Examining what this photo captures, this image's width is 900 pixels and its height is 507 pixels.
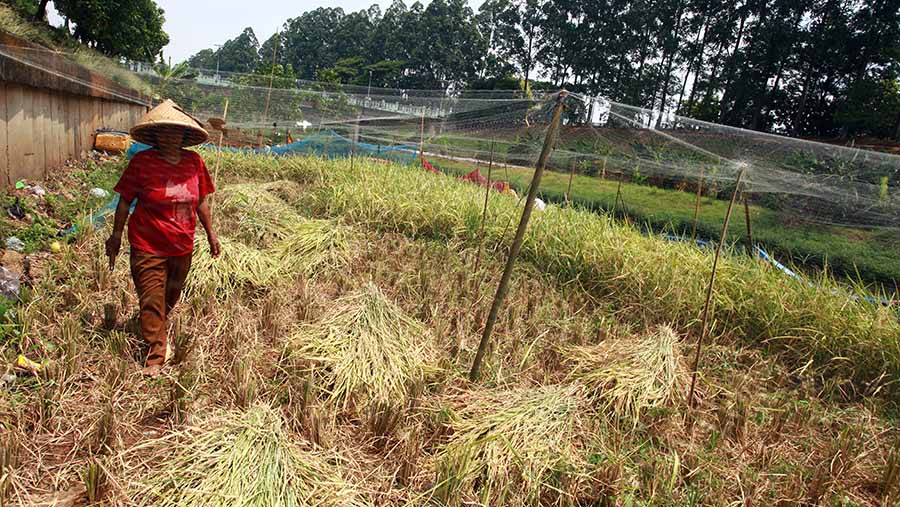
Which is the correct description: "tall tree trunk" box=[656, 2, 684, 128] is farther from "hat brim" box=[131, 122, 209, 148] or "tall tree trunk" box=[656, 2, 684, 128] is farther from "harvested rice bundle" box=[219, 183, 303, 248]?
"hat brim" box=[131, 122, 209, 148]

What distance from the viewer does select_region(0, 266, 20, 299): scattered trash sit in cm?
267

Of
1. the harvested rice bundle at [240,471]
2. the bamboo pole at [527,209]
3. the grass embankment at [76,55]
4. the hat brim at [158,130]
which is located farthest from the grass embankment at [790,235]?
the grass embankment at [76,55]

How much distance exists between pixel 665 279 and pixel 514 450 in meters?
2.59

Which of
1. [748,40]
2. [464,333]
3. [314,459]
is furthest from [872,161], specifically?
[748,40]

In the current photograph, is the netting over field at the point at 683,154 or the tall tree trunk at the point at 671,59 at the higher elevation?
the tall tree trunk at the point at 671,59

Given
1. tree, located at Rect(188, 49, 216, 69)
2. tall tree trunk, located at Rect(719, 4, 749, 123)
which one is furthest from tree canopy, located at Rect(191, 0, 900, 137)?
tree, located at Rect(188, 49, 216, 69)

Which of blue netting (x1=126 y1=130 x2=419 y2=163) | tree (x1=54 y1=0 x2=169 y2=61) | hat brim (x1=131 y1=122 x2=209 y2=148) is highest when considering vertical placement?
tree (x1=54 y1=0 x2=169 y2=61)

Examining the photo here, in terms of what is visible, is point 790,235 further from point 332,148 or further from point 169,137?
point 332,148

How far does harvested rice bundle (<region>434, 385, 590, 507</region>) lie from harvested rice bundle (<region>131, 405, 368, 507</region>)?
406mm

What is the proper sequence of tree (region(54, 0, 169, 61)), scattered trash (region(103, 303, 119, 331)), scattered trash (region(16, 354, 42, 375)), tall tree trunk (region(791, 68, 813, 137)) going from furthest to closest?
tall tree trunk (region(791, 68, 813, 137)) < tree (region(54, 0, 169, 61)) < scattered trash (region(103, 303, 119, 331)) < scattered trash (region(16, 354, 42, 375))

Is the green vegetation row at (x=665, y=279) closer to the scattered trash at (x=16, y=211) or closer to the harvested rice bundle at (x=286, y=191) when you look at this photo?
the harvested rice bundle at (x=286, y=191)

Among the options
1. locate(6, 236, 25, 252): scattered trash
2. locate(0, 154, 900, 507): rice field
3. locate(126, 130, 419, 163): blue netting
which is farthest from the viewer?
locate(126, 130, 419, 163): blue netting

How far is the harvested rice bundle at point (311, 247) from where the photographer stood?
395 centimetres

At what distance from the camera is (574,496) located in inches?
73.7
